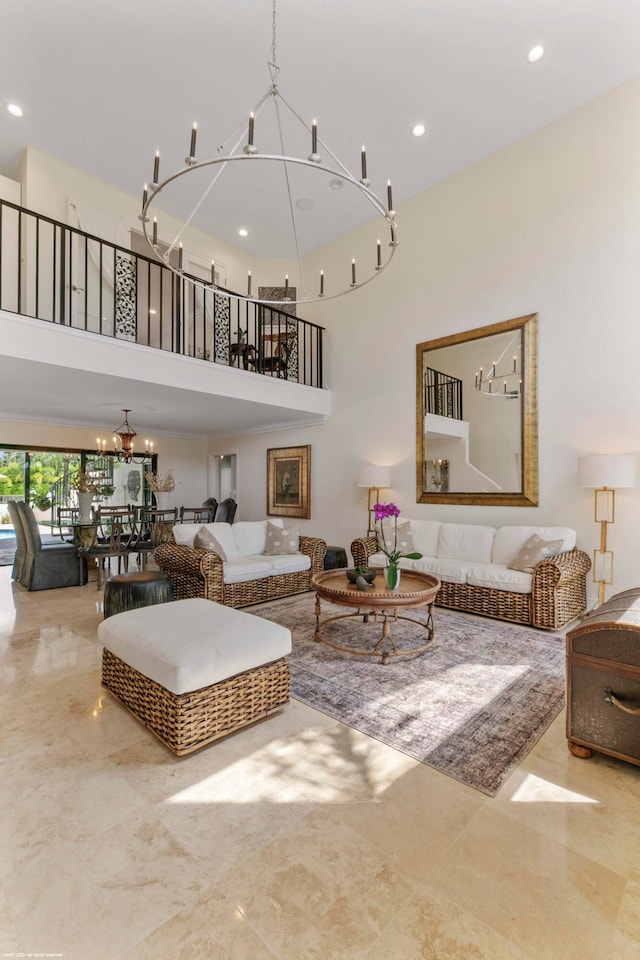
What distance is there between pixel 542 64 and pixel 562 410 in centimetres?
326

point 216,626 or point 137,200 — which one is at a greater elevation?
Result: point 137,200

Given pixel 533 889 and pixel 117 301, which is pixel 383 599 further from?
pixel 117 301

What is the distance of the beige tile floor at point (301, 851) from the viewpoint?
1.24m

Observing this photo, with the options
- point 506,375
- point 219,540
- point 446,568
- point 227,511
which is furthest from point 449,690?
point 227,511

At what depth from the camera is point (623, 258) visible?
14.1ft

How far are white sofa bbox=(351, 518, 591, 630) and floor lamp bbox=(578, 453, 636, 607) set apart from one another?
154 millimetres

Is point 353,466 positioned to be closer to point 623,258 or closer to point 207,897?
point 623,258

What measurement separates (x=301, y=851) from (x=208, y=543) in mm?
3336

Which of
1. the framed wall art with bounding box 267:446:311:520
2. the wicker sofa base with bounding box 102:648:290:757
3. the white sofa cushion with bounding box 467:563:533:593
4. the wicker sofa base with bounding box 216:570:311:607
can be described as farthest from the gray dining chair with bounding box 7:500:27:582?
the white sofa cushion with bounding box 467:563:533:593

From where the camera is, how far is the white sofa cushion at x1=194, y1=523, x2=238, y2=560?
15.1ft

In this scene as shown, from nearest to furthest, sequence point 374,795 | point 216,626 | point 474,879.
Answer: point 474,879 → point 374,795 → point 216,626

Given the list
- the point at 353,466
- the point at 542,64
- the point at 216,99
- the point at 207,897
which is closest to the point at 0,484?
the point at 353,466

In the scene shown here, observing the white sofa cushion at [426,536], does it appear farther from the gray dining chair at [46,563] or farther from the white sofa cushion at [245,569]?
the gray dining chair at [46,563]

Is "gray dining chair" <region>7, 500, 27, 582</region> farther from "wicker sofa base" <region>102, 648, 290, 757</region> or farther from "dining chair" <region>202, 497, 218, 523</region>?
"wicker sofa base" <region>102, 648, 290, 757</region>
